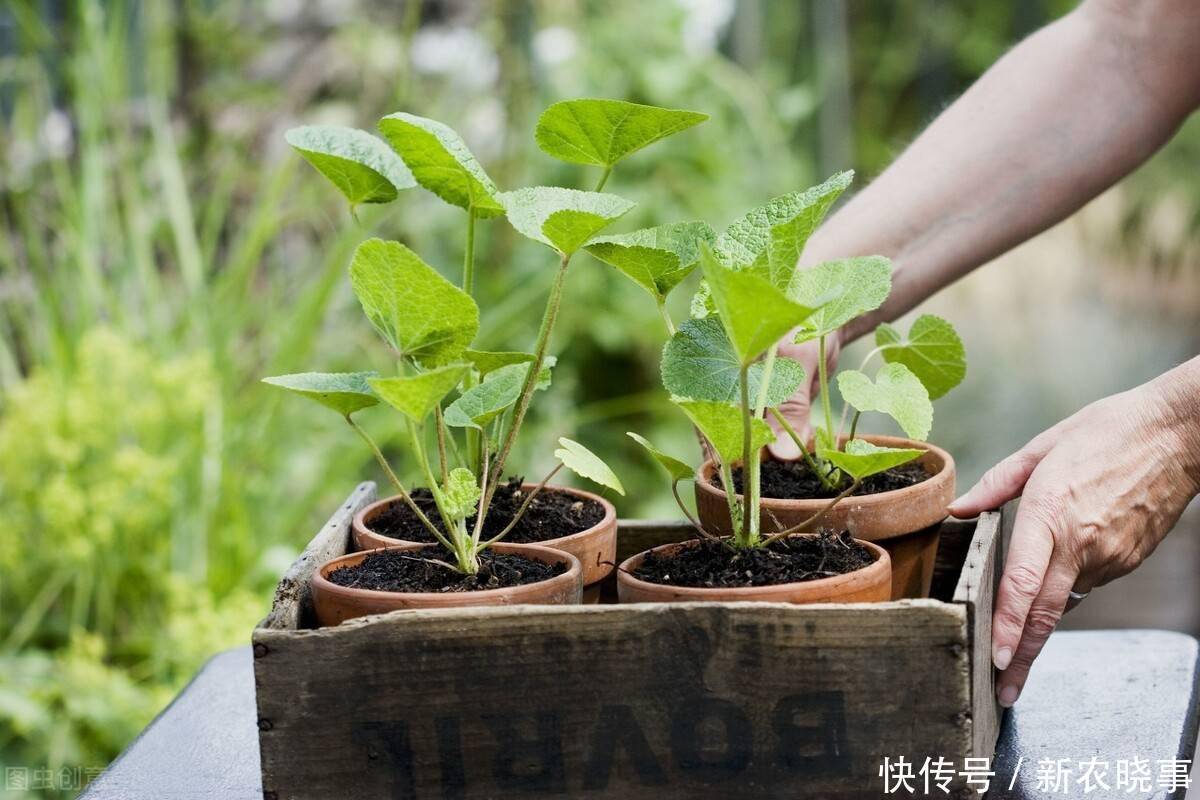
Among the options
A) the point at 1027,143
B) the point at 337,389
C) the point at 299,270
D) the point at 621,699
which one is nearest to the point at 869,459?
the point at 621,699

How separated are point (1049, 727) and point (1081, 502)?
0.61 feet

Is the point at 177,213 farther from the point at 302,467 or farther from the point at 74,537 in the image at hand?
the point at 74,537

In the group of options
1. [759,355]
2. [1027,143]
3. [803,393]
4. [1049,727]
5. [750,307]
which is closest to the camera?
[750,307]

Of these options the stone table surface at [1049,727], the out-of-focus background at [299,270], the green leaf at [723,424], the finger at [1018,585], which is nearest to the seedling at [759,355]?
the green leaf at [723,424]

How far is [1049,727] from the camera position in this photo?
0.94 meters

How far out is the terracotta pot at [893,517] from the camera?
0.84m

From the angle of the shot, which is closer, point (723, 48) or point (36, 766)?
point (36, 766)

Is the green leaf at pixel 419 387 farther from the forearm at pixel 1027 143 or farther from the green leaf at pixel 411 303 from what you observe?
the forearm at pixel 1027 143

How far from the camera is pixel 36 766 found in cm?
179

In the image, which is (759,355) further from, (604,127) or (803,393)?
(803,393)

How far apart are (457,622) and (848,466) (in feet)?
0.81

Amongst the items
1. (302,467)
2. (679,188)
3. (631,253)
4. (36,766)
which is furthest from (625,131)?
(679,188)

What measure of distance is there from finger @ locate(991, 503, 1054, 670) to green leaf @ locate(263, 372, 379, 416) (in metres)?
0.43

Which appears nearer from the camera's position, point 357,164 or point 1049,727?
point 357,164
